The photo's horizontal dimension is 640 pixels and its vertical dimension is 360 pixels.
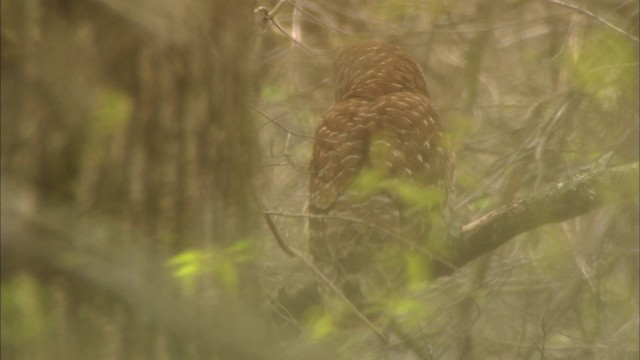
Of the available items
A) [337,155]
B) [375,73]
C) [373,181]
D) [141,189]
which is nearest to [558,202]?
[373,181]

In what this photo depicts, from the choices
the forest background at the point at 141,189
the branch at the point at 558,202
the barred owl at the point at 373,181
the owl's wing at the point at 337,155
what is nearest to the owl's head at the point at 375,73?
the barred owl at the point at 373,181

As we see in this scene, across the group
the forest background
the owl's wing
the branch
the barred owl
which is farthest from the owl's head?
the forest background

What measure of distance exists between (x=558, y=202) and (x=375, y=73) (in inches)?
52.3

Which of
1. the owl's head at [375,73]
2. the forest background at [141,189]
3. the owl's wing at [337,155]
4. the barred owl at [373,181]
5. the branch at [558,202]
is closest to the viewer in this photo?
the forest background at [141,189]

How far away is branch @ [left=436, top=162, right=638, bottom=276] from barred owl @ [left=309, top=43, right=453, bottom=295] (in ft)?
0.82

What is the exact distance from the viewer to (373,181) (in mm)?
4543

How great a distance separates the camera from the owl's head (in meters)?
5.37

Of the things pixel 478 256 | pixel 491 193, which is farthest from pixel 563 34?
pixel 478 256

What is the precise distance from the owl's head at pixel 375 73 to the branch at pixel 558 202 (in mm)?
984

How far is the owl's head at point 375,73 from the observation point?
5.37 metres

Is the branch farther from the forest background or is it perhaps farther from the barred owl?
the barred owl

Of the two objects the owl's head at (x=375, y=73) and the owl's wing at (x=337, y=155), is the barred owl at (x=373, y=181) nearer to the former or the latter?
the owl's wing at (x=337, y=155)

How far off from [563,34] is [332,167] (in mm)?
2342

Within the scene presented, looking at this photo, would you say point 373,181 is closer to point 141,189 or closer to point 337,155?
point 337,155
